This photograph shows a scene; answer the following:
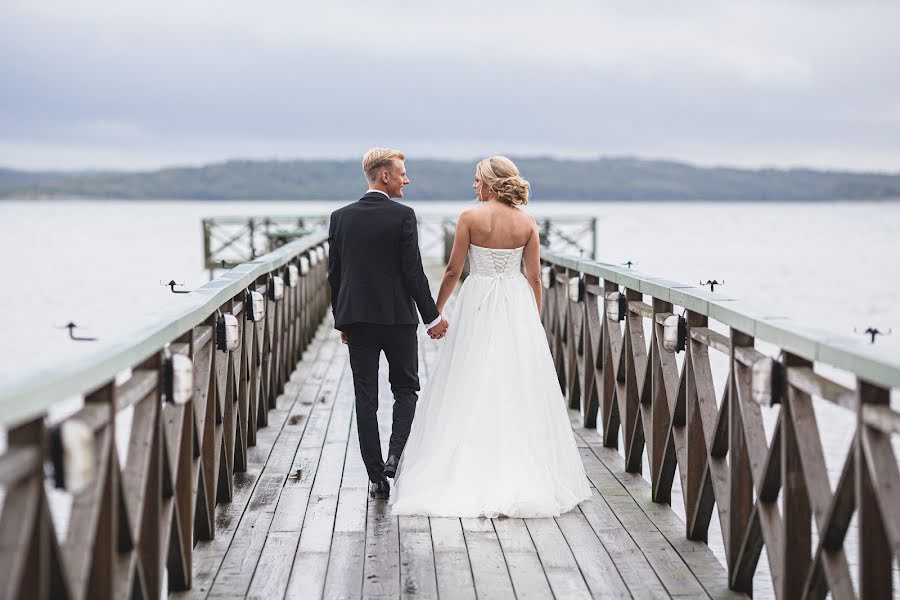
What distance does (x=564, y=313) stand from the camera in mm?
7742

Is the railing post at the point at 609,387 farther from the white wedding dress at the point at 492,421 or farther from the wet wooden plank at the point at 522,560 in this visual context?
the wet wooden plank at the point at 522,560

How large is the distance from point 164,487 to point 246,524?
1070 mm

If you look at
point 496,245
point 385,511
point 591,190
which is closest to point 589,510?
point 385,511

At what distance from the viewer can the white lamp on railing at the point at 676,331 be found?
4211 millimetres

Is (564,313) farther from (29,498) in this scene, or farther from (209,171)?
Result: (209,171)

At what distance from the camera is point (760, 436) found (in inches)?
140

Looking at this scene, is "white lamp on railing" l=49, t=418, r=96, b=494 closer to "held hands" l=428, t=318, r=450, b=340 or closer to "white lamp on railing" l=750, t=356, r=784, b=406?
"white lamp on railing" l=750, t=356, r=784, b=406

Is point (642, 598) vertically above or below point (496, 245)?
below

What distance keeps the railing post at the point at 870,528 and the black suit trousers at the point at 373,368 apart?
8.20 ft

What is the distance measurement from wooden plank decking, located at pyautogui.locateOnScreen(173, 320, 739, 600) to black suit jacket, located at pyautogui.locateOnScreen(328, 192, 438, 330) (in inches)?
32.3

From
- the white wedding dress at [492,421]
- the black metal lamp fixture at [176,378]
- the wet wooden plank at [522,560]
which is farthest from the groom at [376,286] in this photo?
the black metal lamp fixture at [176,378]

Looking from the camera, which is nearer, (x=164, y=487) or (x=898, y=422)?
(x=898, y=422)

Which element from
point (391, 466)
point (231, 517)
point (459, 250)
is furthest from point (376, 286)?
point (231, 517)

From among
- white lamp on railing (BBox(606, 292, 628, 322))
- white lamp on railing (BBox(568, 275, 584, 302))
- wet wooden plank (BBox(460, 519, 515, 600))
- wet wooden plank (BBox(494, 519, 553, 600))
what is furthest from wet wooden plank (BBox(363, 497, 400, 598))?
white lamp on railing (BBox(568, 275, 584, 302))
